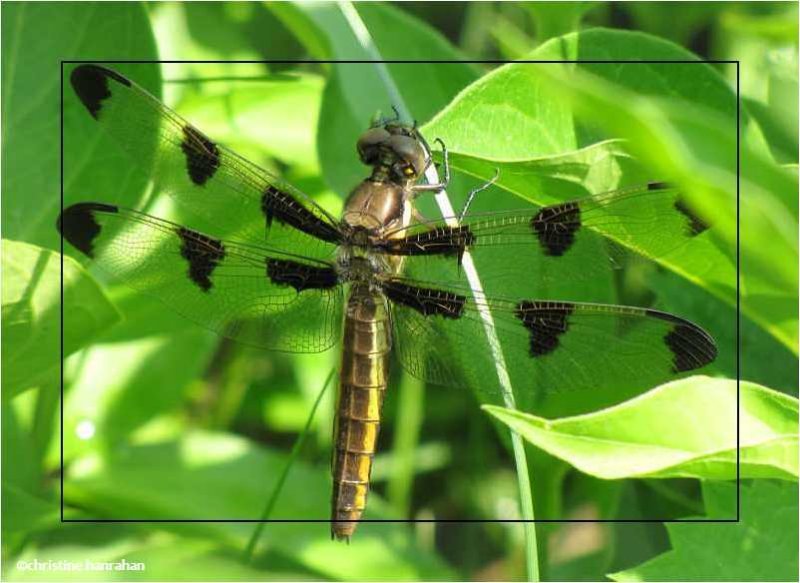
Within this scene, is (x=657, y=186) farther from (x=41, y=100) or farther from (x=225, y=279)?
(x=41, y=100)

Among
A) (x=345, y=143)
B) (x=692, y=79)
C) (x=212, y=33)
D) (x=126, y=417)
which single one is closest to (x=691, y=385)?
(x=692, y=79)

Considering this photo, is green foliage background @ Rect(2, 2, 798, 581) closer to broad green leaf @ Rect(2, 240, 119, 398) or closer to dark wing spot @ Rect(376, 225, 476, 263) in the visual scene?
broad green leaf @ Rect(2, 240, 119, 398)

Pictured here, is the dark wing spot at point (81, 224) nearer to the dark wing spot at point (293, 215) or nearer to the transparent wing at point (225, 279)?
A: the transparent wing at point (225, 279)

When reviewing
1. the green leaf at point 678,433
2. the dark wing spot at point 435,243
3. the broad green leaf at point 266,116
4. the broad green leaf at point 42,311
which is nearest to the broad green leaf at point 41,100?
the broad green leaf at point 42,311

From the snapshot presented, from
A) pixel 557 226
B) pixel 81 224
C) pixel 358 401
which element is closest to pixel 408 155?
pixel 557 226

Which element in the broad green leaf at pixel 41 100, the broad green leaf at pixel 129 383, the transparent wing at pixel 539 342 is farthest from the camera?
the broad green leaf at pixel 129 383

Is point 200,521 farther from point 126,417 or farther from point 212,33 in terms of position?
point 212,33
